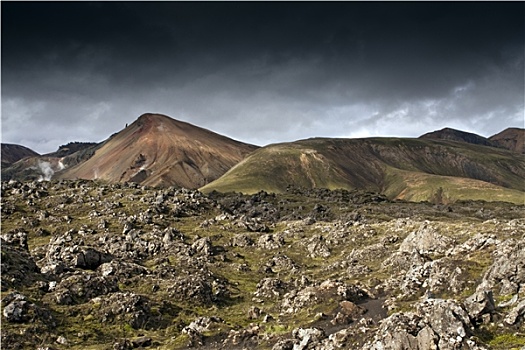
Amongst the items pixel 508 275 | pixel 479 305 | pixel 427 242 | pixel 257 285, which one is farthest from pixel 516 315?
pixel 257 285

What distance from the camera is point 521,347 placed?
115 ft

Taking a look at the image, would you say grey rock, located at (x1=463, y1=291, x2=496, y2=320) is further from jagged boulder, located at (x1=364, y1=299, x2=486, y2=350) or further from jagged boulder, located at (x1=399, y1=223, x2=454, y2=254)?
jagged boulder, located at (x1=399, y1=223, x2=454, y2=254)

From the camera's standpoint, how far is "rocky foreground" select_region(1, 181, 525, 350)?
43625 millimetres

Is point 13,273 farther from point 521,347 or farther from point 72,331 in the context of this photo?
point 521,347

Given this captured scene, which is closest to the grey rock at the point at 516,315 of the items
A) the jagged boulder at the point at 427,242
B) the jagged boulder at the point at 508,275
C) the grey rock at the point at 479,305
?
the grey rock at the point at 479,305

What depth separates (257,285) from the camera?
94.0m

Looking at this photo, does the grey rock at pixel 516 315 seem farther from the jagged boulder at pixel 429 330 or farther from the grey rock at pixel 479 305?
the jagged boulder at pixel 429 330

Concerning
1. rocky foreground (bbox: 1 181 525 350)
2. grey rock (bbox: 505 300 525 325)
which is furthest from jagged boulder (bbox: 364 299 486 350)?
grey rock (bbox: 505 300 525 325)

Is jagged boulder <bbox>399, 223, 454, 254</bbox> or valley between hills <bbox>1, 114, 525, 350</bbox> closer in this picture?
valley between hills <bbox>1, 114, 525, 350</bbox>

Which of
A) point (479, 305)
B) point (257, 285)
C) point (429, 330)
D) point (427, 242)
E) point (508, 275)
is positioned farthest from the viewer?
point (427, 242)

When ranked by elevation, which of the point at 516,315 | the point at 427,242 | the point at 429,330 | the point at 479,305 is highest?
the point at 427,242

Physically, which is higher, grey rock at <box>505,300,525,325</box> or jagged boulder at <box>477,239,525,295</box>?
jagged boulder at <box>477,239,525,295</box>

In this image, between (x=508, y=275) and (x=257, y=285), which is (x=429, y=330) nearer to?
(x=508, y=275)

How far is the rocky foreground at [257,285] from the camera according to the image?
1718 inches
